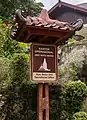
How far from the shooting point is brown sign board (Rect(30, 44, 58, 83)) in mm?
6008

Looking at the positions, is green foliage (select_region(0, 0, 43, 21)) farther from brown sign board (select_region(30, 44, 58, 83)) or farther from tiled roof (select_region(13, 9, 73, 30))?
brown sign board (select_region(30, 44, 58, 83))

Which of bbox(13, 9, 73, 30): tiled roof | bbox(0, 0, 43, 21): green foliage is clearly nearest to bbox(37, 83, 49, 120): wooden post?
bbox(13, 9, 73, 30): tiled roof

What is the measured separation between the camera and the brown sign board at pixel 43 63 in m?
6.01

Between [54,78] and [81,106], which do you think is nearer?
[54,78]

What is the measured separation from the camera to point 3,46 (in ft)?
30.6

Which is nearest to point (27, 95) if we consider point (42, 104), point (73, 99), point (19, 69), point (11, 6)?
point (19, 69)

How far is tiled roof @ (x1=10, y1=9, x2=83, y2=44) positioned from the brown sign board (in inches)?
9.6

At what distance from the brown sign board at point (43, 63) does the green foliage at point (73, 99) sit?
101 cm

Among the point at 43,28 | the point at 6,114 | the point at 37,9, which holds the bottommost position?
the point at 6,114

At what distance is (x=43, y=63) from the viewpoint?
19.9 ft

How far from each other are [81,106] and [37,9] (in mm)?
10357

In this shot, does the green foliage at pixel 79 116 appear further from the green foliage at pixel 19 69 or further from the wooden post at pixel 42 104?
the green foliage at pixel 19 69

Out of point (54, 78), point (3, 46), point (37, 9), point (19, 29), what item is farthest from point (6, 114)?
point (37, 9)

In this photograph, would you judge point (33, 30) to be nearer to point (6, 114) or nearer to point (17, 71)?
point (17, 71)
